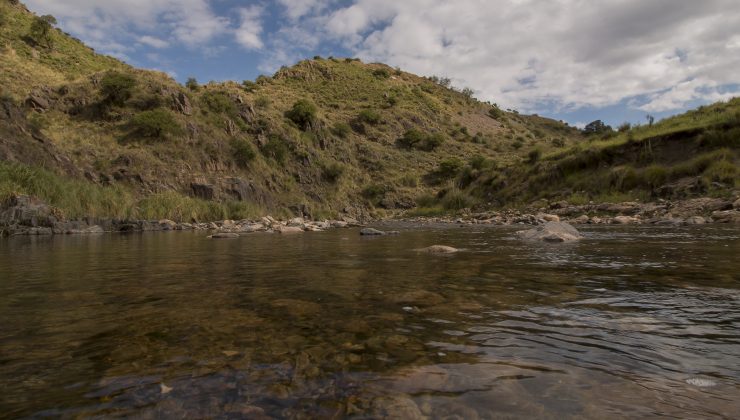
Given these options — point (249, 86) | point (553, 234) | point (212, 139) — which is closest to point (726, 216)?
point (553, 234)

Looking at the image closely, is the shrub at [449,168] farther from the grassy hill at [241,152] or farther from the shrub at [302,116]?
the shrub at [302,116]

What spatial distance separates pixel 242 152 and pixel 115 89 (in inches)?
449

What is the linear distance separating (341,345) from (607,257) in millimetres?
6056

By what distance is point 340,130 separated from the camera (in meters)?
56.9

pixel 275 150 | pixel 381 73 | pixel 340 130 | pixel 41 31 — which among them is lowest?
pixel 275 150

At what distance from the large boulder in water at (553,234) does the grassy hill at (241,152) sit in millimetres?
11888

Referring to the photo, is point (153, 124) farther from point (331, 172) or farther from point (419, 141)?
point (419, 141)

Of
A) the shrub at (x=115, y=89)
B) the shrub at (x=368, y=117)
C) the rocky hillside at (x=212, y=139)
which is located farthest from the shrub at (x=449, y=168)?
→ the shrub at (x=115, y=89)

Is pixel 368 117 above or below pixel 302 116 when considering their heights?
above

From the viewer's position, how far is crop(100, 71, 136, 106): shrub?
1378 inches

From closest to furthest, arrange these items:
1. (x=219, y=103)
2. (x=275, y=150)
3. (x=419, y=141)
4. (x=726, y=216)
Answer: (x=726, y=216) → (x=219, y=103) → (x=275, y=150) → (x=419, y=141)

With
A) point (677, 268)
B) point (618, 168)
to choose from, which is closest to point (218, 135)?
point (618, 168)

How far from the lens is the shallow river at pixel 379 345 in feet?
6.35

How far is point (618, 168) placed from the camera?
944 inches
